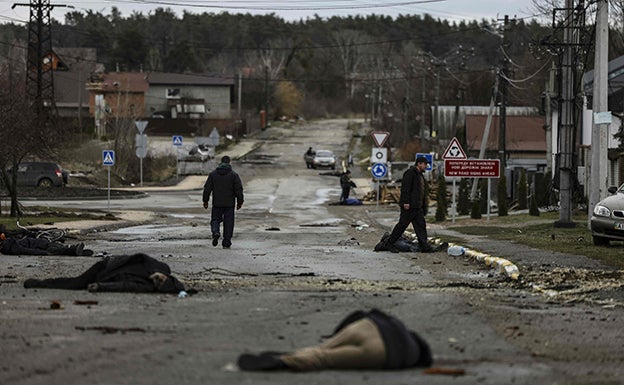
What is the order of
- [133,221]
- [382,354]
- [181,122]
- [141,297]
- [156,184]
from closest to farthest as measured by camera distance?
1. [382,354]
2. [141,297]
3. [133,221]
4. [156,184]
5. [181,122]

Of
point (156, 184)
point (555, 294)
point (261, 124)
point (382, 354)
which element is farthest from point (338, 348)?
point (261, 124)

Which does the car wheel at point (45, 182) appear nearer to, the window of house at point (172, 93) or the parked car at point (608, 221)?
the parked car at point (608, 221)

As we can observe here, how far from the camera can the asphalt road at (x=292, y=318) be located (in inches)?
323

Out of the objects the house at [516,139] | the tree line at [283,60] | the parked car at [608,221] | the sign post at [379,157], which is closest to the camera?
the parked car at [608,221]

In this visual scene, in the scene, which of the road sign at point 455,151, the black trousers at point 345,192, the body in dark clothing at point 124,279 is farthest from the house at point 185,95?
the body in dark clothing at point 124,279

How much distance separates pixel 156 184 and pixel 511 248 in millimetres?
47013

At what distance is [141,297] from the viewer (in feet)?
41.6

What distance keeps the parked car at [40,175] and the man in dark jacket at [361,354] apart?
5351 cm

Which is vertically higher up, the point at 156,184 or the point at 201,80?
the point at 201,80

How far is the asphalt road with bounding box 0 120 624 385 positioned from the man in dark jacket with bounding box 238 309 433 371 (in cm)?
12

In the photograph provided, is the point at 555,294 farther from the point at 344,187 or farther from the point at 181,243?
the point at 344,187

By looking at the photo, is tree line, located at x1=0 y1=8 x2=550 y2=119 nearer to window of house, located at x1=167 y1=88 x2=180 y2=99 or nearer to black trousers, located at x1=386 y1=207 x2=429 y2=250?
window of house, located at x1=167 y1=88 x2=180 y2=99

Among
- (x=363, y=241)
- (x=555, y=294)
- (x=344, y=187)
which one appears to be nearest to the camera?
(x=555, y=294)

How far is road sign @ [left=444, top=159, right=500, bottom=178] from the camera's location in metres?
36.4
